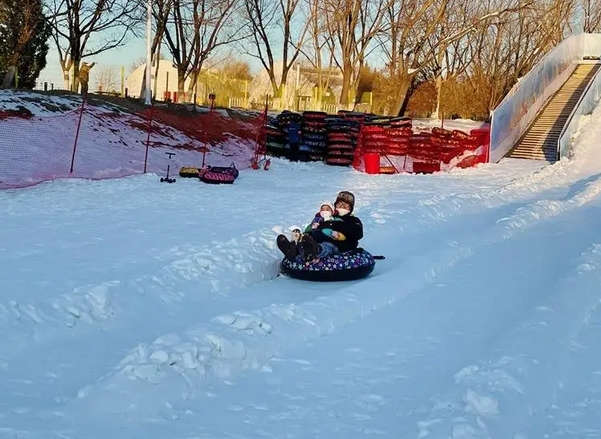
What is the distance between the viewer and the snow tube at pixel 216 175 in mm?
17547

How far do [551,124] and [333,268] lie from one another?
2279cm

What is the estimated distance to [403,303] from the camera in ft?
24.6

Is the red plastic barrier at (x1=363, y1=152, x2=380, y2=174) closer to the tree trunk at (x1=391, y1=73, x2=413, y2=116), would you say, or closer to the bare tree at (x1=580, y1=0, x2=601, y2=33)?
the tree trunk at (x1=391, y1=73, x2=413, y2=116)

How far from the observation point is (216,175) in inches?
694

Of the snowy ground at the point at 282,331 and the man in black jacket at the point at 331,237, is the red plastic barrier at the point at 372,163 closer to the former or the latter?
the snowy ground at the point at 282,331

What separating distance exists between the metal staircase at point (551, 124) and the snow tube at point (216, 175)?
12.5m

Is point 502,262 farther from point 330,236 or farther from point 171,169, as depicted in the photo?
point 171,169

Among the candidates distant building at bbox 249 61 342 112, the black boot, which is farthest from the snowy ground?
distant building at bbox 249 61 342 112

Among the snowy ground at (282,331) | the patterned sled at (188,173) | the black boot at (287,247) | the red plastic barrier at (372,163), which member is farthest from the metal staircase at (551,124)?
the black boot at (287,247)

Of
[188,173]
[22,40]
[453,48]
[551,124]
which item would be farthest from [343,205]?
[453,48]

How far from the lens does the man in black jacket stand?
26.8 feet

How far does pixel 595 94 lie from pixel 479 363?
2775 cm

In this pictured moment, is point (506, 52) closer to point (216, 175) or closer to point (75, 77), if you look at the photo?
point (75, 77)

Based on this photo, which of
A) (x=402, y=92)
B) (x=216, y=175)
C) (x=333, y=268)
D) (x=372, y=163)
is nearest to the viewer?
(x=333, y=268)
